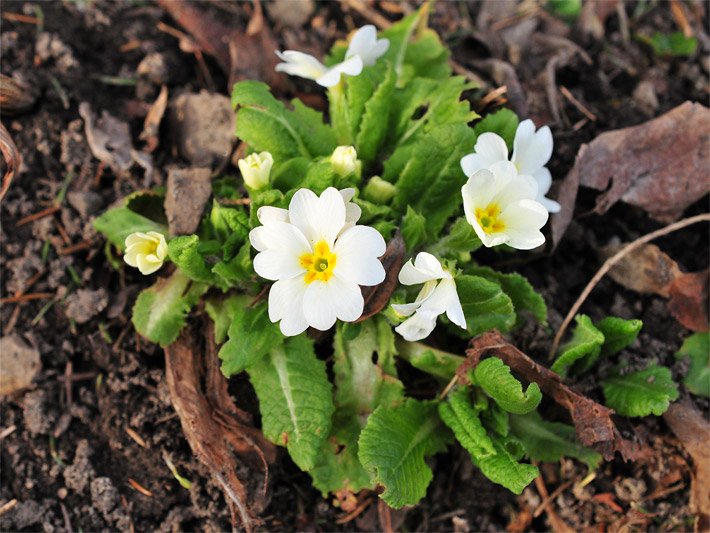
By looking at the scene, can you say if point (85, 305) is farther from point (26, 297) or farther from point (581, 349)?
point (581, 349)

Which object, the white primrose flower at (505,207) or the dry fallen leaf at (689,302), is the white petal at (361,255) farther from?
the dry fallen leaf at (689,302)

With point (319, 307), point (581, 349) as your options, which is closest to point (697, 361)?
point (581, 349)

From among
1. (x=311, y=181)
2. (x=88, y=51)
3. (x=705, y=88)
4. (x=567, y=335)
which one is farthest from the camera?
(x=705, y=88)

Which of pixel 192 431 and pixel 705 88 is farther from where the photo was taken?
pixel 705 88

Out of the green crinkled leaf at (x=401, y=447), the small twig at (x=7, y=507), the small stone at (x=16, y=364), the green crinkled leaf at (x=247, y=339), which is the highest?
the green crinkled leaf at (x=247, y=339)

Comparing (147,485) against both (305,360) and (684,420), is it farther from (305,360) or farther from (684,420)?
(684,420)

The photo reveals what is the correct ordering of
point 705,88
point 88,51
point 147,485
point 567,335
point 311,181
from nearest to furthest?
point 311,181 → point 147,485 → point 567,335 → point 88,51 → point 705,88

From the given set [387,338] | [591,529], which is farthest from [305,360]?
[591,529]

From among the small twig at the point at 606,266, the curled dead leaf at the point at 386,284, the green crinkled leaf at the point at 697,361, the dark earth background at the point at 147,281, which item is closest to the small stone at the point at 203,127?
the dark earth background at the point at 147,281
